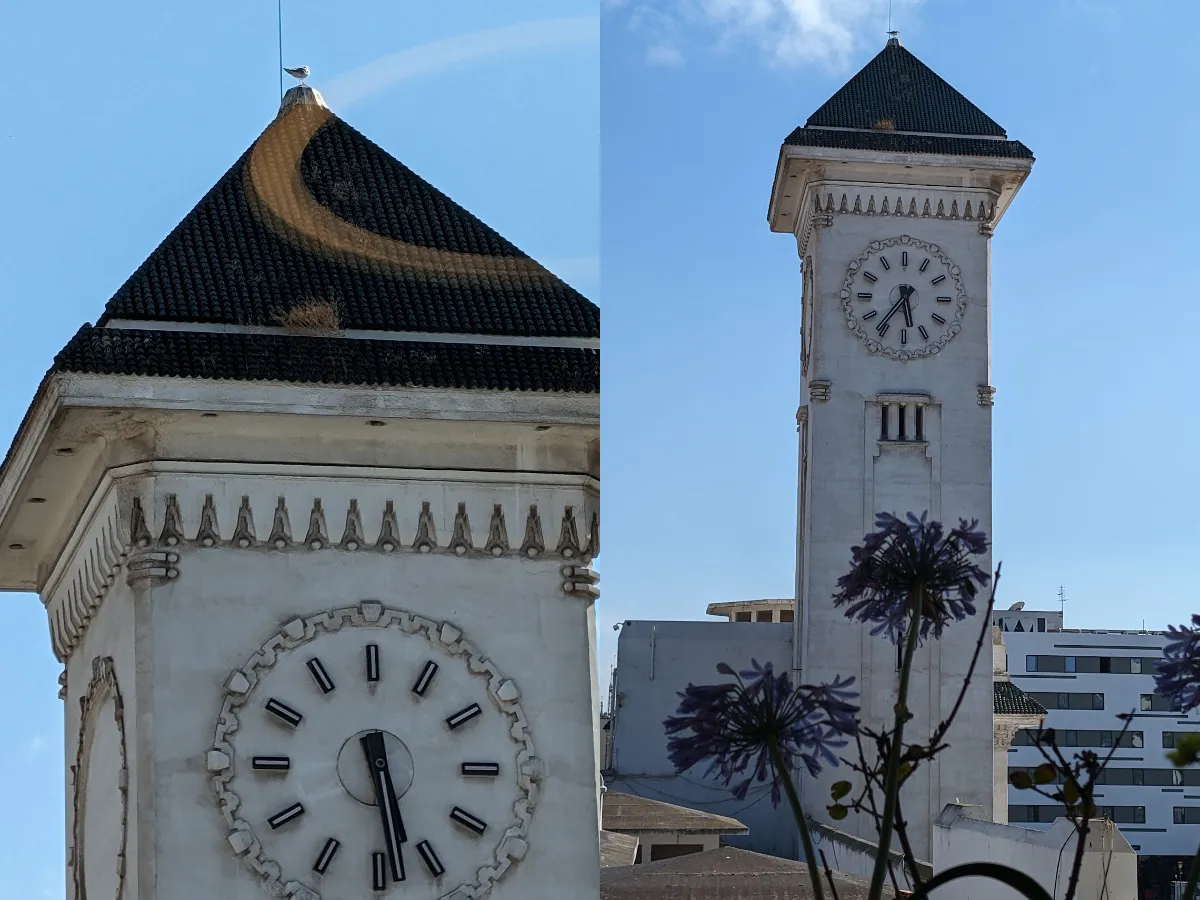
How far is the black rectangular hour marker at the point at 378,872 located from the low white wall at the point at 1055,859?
10.5ft

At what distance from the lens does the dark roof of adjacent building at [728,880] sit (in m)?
4.48

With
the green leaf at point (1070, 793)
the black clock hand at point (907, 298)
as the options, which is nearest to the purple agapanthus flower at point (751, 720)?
the green leaf at point (1070, 793)

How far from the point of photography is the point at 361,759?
7375mm

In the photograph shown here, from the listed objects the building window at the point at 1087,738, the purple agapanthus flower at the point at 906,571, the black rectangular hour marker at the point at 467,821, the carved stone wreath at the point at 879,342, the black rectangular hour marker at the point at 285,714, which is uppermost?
the carved stone wreath at the point at 879,342

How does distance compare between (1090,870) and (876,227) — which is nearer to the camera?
(1090,870)

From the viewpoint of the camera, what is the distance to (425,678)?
748 cm

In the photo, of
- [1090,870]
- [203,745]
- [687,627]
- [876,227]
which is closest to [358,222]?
[203,745]

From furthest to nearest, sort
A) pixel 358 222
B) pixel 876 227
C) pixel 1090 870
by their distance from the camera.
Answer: pixel 358 222, pixel 876 227, pixel 1090 870

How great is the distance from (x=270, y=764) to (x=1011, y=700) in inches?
132

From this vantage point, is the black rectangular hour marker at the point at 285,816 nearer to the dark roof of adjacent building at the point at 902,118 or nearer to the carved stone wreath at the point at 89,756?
the carved stone wreath at the point at 89,756

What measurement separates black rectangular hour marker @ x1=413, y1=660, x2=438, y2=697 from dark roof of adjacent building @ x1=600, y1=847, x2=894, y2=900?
97.7 inches

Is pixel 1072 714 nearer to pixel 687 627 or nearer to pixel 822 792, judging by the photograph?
pixel 822 792

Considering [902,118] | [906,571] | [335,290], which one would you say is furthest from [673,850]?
[335,290]

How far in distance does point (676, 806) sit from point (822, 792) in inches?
14.9
